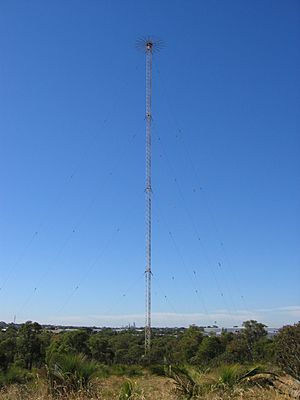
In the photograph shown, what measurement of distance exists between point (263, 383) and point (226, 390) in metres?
2.18

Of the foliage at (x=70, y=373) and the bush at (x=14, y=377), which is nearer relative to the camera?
the foliage at (x=70, y=373)

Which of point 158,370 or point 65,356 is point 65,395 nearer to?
point 65,356

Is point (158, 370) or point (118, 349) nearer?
point (158, 370)

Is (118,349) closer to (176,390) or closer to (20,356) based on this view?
(20,356)

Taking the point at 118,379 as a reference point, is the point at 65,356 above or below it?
above

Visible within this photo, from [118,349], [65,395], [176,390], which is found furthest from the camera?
[118,349]

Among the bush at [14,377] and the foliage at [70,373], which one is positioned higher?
the foliage at [70,373]

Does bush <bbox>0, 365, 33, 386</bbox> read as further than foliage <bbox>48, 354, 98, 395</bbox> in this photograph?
Result: Yes

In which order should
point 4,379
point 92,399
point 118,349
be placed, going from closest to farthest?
point 92,399, point 4,379, point 118,349

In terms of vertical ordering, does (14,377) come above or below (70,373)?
below

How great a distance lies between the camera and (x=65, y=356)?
8.80m

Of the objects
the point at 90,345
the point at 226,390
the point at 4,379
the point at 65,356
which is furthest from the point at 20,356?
the point at 226,390

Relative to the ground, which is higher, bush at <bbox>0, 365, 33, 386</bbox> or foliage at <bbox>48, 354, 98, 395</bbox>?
foliage at <bbox>48, 354, 98, 395</bbox>

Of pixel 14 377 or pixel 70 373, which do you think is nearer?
pixel 70 373
